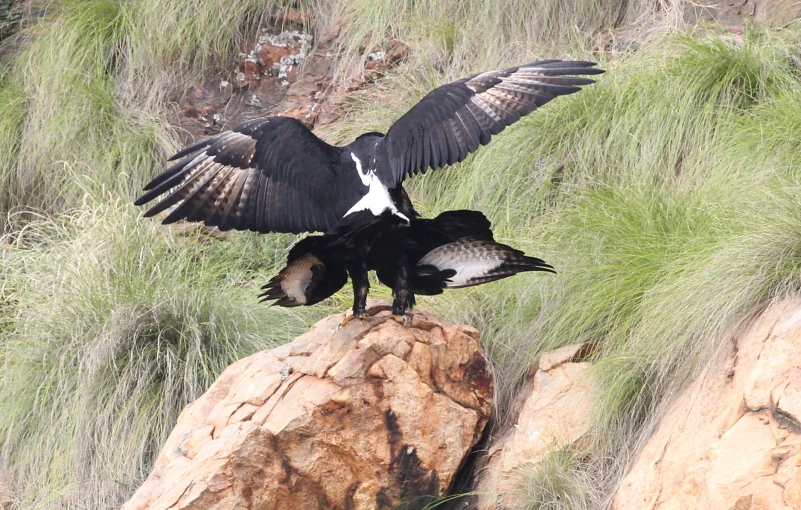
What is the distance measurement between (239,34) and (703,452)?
4.92 meters

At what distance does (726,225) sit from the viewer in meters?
3.80

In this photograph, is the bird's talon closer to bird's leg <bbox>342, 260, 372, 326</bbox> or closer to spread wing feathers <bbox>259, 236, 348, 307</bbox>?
bird's leg <bbox>342, 260, 372, 326</bbox>

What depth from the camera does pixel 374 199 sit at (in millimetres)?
Result: 3461

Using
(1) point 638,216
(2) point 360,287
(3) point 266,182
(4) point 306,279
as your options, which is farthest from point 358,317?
(1) point 638,216

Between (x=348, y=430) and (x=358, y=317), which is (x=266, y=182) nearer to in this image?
(x=358, y=317)

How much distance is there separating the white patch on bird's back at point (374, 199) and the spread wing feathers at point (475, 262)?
13.3 inches

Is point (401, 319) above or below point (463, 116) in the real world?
below

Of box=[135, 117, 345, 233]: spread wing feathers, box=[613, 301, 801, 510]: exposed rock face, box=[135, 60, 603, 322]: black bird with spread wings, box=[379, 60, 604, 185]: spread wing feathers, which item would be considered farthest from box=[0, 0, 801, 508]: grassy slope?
box=[135, 117, 345, 233]: spread wing feathers

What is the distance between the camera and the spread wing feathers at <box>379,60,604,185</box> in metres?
3.45

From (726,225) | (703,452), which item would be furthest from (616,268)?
(703,452)

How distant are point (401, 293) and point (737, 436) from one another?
1.33 m

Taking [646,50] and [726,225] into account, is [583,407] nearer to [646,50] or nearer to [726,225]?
[726,225]

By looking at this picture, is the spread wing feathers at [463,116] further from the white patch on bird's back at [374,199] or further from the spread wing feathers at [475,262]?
the spread wing feathers at [475,262]

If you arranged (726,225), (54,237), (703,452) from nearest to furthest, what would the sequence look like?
(703,452) → (726,225) → (54,237)
